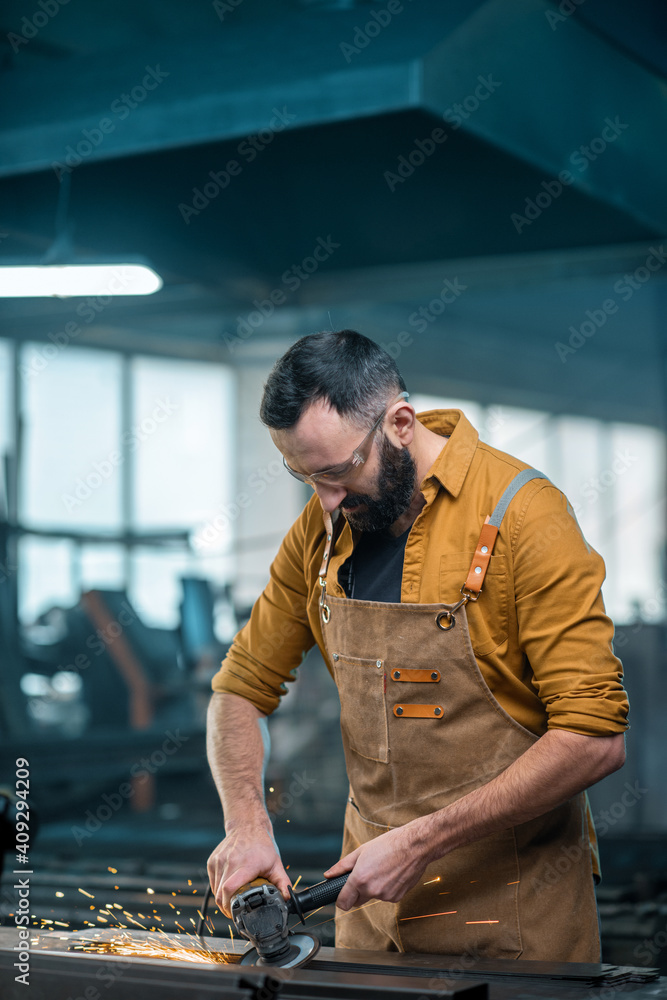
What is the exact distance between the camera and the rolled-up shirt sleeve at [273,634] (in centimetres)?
181

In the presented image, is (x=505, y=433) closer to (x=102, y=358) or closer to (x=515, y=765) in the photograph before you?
(x=102, y=358)

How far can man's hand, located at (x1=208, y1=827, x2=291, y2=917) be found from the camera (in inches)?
60.5

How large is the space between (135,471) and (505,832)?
5414 mm

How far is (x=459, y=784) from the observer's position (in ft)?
5.02

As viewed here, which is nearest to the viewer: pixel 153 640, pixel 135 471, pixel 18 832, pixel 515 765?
pixel 515 765

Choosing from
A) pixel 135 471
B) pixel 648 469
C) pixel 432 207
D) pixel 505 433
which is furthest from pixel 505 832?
pixel 135 471

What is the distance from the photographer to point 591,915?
157 cm
